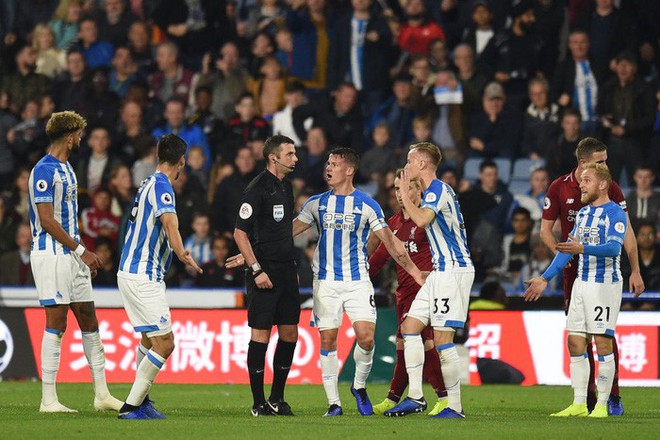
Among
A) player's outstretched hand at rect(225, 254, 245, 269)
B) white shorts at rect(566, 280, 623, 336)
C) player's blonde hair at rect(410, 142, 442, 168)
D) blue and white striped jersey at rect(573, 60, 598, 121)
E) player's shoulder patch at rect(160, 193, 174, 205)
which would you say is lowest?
white shorts at rect(566, 280, 623, 336)

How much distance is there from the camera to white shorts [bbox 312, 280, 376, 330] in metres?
11.4

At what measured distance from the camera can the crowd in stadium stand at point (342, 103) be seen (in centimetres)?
1859

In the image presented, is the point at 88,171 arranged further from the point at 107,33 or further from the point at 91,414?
the point at 91,414

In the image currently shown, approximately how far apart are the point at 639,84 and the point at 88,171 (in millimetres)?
8612

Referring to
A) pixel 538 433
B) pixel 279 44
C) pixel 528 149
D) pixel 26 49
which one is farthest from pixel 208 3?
pixel 538 433

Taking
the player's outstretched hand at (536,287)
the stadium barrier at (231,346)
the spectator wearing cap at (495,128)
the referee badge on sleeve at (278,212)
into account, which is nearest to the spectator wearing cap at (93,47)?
the spectator wearing cap at (495,128)

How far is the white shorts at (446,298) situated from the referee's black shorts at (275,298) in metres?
1.16

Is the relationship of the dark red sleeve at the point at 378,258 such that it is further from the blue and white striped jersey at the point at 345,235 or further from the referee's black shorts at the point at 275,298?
the referee's black shorts at the point at 275,298

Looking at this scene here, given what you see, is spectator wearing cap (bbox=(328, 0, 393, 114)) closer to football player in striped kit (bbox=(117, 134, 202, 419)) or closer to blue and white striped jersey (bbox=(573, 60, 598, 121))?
blue and white striped jersey (bbox=(573, 60, 598, 121))

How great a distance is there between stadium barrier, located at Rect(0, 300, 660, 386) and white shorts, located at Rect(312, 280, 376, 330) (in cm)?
472

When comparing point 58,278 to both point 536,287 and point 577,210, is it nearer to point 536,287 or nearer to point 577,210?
point 536,287

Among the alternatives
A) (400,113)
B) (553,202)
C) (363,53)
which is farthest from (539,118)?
(553,202)

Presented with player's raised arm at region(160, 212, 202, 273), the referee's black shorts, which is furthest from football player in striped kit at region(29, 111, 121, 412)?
the referee's black shorts

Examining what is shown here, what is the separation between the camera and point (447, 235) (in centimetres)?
1109
